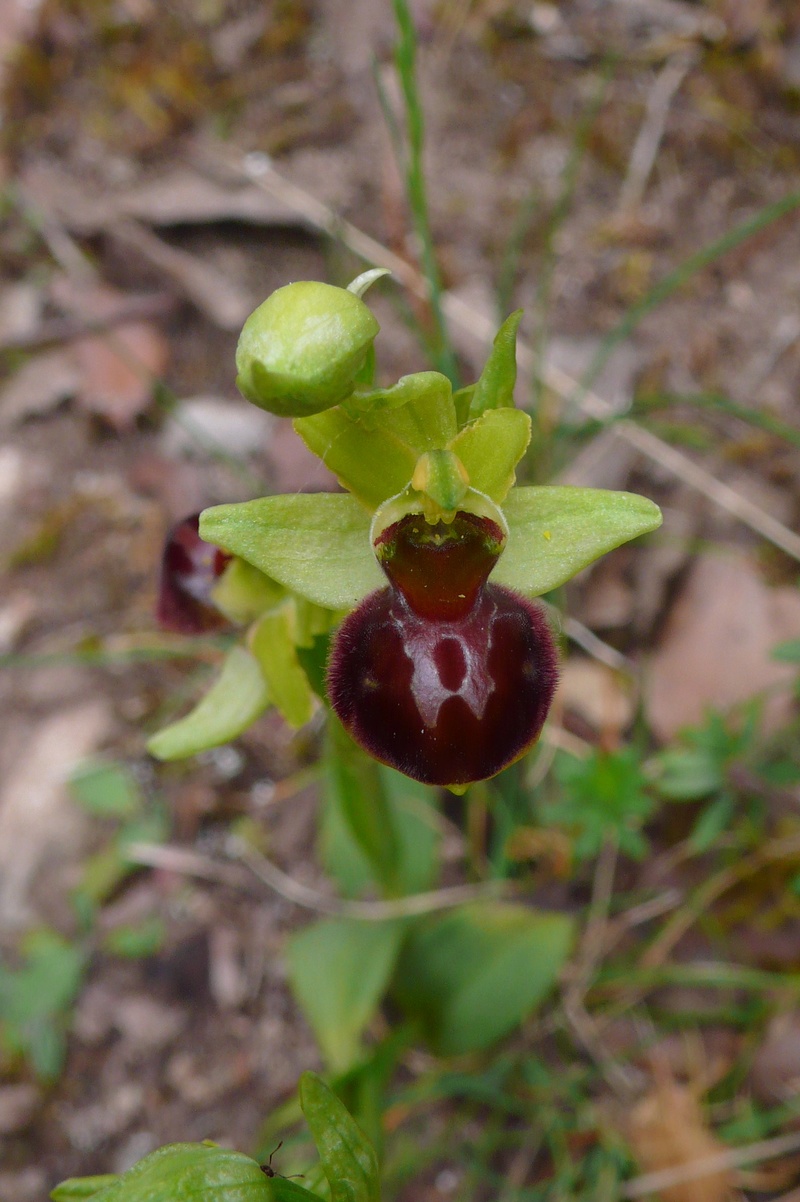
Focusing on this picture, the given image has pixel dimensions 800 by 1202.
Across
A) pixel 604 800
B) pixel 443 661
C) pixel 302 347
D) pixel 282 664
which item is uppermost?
pixel 302 347

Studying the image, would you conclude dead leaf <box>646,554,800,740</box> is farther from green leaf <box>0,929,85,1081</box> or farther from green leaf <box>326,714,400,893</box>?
green leaf <box>0,929,85,1081</box>

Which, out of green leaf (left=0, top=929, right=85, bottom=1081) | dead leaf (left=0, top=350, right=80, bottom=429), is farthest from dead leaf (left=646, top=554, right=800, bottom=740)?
dead leaf (left=0, top=350, right=80, bottom=429)

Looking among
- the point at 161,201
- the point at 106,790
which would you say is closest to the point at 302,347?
the point at 106,790

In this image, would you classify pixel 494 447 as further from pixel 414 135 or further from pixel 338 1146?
pixel 338 1146

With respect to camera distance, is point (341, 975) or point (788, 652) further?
point (341, 975)

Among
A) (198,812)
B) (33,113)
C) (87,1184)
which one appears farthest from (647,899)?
(33,113)

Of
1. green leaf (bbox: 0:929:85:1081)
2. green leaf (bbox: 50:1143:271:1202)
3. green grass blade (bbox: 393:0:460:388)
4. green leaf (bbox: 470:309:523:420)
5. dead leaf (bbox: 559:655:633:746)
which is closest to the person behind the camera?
green leaf (bbox: 50:1143:271:1202)
